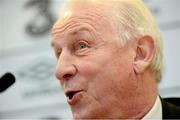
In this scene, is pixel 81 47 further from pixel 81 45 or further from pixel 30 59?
pixel 30 59

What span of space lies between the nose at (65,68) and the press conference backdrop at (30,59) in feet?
3.42

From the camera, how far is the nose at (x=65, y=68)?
161 cm

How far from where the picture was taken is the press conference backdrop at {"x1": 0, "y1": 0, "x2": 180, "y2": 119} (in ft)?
9.21

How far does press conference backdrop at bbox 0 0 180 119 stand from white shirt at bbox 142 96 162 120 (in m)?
0.96

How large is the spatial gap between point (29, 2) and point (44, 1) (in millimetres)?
109

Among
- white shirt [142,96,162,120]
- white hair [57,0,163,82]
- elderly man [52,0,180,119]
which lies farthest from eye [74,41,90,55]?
white shirt [142,96,162,120]

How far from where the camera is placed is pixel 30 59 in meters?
2.91

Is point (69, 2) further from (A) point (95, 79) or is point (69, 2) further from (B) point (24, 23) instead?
(B) point (24, 23)

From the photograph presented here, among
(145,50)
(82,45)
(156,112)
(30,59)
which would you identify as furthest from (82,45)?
(30,59)

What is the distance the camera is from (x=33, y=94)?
2.84 m

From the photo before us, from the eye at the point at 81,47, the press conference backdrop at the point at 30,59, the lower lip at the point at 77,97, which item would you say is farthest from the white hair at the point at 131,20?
the press conference backdrop at the point at 30,59

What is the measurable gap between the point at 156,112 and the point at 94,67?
266 mm

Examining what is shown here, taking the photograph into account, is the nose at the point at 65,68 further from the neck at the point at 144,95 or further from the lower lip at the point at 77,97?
the neck at the point at 144,95

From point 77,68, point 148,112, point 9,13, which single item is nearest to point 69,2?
point 77,68
